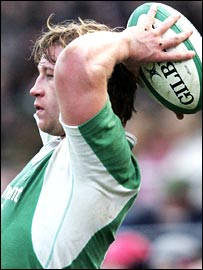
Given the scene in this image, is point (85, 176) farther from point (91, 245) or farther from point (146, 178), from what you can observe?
point (146, 178)

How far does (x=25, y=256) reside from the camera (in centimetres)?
287

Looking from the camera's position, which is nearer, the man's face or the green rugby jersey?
the green rugby jersey

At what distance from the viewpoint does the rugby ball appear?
3.00m

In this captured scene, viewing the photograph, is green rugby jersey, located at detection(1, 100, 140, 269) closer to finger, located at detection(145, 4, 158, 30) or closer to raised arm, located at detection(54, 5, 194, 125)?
raised arm, located at detection(54, 5, 194, 125)

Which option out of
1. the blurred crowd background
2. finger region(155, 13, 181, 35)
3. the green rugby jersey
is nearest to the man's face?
the green rugby jersey

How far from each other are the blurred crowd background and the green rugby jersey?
2973mm

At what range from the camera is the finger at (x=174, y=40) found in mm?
2934

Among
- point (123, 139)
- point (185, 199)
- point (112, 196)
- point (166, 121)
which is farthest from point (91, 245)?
point (166, 121)

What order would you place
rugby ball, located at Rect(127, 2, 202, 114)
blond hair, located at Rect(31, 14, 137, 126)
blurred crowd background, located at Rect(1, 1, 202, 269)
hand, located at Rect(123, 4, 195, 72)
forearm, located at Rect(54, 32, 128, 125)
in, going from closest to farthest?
→ forearm, located at Rect(54, 32, 128, 125) < hand, located at Rect(123, 4, 195, 72) < rugby ball, located at Rect(127, 2, 202, 114) < blond hair, located at Rect(31, 14, 137, 126) < blurred crowd background, located at Rect(1, 1, 202, 269)

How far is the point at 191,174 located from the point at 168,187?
8.2 inches

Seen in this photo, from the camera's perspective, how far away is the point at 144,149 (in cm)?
729

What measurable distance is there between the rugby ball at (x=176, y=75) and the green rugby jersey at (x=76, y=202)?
27cm

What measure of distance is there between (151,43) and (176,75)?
0.16m

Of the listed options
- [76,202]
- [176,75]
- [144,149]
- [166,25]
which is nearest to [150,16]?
[166,25]
